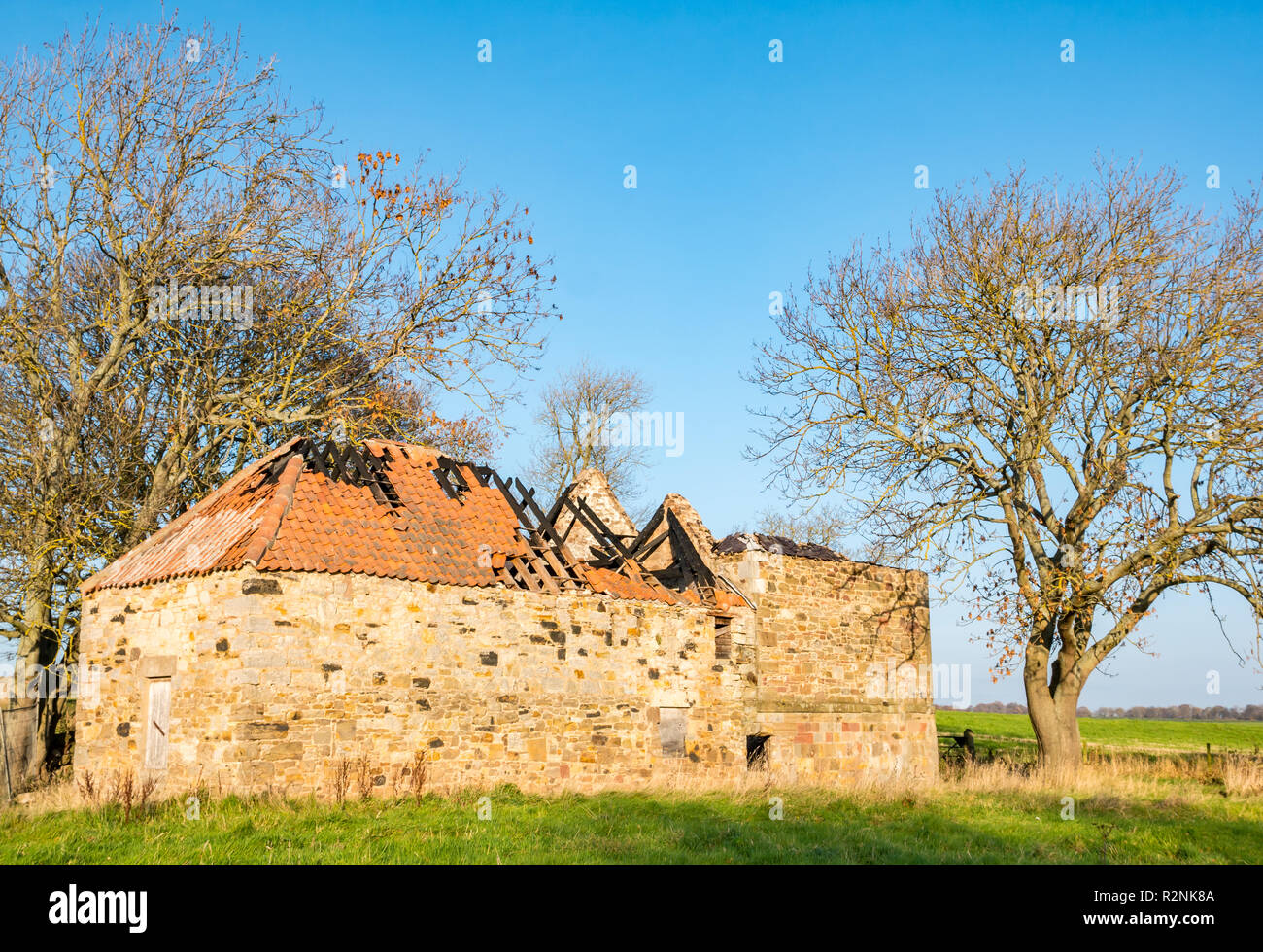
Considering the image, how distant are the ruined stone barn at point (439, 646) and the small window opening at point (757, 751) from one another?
0.04 m

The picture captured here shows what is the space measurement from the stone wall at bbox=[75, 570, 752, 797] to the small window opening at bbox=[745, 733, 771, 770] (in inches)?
59.0

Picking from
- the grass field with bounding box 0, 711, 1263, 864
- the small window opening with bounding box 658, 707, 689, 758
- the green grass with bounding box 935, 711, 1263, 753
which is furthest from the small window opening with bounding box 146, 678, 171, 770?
the green grass with bounding box 935, 711, 1263, 753

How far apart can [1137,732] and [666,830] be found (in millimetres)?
40451

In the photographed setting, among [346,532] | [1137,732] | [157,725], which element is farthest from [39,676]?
[1137,732]

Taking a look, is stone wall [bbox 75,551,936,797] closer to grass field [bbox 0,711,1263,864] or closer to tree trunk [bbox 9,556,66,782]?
grass field [bbox 0,711,1263,864]

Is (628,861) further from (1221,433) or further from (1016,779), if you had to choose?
(1221,433)

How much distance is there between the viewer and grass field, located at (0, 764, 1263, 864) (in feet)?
33.9

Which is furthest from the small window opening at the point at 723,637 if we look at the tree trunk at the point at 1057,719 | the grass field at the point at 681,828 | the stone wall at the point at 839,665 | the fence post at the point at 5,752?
the fence post at the point at 5,752

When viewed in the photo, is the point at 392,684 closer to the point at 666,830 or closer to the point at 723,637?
the point at 666,830

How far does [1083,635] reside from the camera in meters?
19.9

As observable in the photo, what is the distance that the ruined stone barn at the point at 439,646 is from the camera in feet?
45.7
